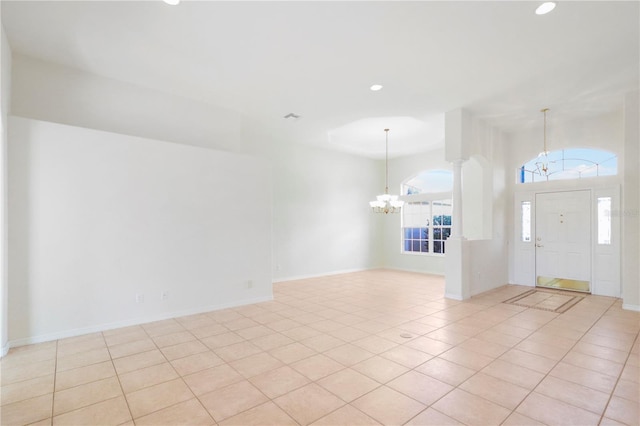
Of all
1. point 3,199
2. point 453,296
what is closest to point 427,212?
point 453,296

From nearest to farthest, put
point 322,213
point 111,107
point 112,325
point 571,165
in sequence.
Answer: point 112,325 < point 111,107 < point 571,165 < point 322,213

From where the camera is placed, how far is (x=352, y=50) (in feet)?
12.1

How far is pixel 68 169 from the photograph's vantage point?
3.89m

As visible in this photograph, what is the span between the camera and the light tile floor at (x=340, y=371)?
230 centimetres

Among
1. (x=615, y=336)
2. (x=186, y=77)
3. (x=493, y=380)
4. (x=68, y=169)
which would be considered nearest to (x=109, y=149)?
(x=68, y=169)

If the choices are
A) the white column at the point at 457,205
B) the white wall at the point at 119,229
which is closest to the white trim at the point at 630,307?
the white column at the point at 457,205

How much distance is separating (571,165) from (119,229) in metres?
8.26

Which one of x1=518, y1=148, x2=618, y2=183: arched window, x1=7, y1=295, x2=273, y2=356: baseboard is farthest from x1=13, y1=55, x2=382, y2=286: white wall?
x1=518, y1=148, x2=618, y2=183: arched window

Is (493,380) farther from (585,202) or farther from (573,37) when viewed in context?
(585,202)

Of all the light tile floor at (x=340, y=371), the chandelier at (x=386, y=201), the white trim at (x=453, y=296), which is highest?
the chandelier at (x=386, y=201)

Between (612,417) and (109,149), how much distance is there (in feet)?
18.9

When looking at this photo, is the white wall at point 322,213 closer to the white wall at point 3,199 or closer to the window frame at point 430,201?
the window frame at point 430,201

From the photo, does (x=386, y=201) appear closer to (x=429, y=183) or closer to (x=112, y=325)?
(x=429, y=183)

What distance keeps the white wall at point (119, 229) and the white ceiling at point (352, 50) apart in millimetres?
1033
